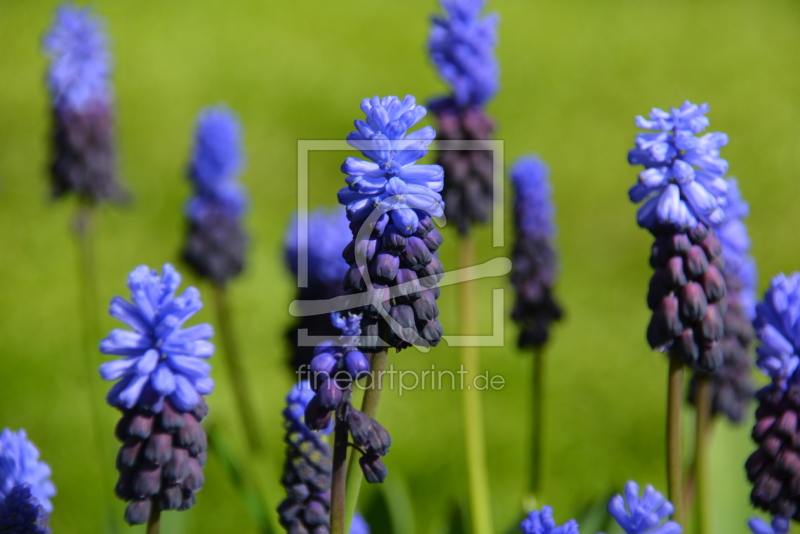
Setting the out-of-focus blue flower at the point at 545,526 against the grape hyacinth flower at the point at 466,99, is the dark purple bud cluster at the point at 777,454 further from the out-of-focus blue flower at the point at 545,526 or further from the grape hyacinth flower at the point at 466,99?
the grape hyacinth flower at the point at 466,99

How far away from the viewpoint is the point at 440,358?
7832 millimetres

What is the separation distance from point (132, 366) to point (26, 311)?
629 centimetres

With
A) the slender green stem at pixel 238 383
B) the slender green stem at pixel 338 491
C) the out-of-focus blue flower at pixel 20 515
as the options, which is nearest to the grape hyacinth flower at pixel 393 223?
the slender green stem at pixel 338 491

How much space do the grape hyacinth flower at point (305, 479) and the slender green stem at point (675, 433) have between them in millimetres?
1001

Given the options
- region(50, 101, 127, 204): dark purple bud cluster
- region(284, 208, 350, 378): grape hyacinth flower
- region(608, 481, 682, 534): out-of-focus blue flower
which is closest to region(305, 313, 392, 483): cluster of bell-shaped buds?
region(608, 481, 682, 534): out-of-focus blue flower

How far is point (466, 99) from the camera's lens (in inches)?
173

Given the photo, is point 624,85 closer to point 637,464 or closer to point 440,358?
point 440,358

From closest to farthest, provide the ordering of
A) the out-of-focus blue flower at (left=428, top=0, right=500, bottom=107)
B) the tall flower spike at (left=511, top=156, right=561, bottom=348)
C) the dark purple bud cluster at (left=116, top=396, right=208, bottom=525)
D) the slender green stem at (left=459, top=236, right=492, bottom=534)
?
the dark purple bud cluster at (left=116, top=396, right=208, bottom=525), the slender green stem at (left=459, top=236, right=492, bottom=534), the tall flower spike at (left=511, top=156, right=561, bottom=348), the out-of-focus blue flower at (left=428, top=0, right=500, bottom=107)

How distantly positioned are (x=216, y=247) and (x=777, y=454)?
3514 mm

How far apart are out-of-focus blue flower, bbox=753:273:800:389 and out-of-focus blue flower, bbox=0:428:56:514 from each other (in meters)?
2.08

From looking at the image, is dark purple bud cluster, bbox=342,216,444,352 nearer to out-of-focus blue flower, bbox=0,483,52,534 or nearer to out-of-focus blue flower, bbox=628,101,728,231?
out-of-focus blue flower, bbox=628,101,728,231

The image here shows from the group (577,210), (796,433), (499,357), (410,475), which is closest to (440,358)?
(499,357)

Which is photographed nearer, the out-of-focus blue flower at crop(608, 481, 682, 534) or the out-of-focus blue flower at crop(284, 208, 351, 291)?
the out-of-focus blue flower at crop(608, 481, 682, 534)

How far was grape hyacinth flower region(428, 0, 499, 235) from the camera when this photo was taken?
4.31m
